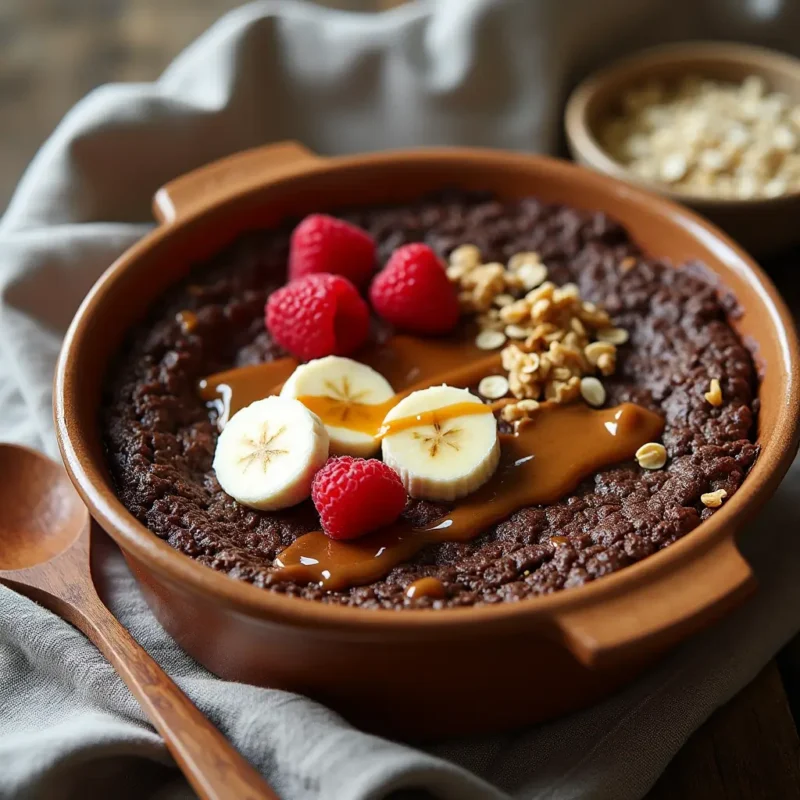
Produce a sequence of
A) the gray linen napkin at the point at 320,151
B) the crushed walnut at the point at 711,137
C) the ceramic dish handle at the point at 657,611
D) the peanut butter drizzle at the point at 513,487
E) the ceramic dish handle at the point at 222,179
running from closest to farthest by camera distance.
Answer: the ceramic dish handle at the point at 657,611, the gray linen napkin at the point at 320,151, the peanut butter drizzle at the point at 513,487, the ceramic dish handle at the point at 222,179, the crushed walnut at the point at 711,137

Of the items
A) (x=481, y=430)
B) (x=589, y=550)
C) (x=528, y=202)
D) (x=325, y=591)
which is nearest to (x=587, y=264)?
(x=528, y=202)

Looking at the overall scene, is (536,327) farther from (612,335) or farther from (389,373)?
(389,373)

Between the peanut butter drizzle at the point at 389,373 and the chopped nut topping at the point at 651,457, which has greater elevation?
the peanut butter drizzle at the point at 389,373

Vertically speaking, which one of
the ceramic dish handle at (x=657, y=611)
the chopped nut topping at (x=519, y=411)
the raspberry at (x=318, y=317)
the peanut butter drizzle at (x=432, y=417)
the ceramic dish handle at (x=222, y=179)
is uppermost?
the ceramic dish handle at (x=222, y=179)

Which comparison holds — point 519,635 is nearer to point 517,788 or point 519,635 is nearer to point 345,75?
point 517,788

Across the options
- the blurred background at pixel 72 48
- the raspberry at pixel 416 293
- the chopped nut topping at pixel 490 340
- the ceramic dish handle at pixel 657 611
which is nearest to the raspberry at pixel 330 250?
the raspberry at pixel 416 293

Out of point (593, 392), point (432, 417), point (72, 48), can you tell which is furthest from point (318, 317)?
point (72, 48)

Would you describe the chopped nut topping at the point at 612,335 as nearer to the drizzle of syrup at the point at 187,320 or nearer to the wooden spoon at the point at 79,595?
the drizzle of syrup at the point at 187,320

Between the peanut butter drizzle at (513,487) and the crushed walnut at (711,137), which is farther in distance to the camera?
the crushed walnut at (711,137)
